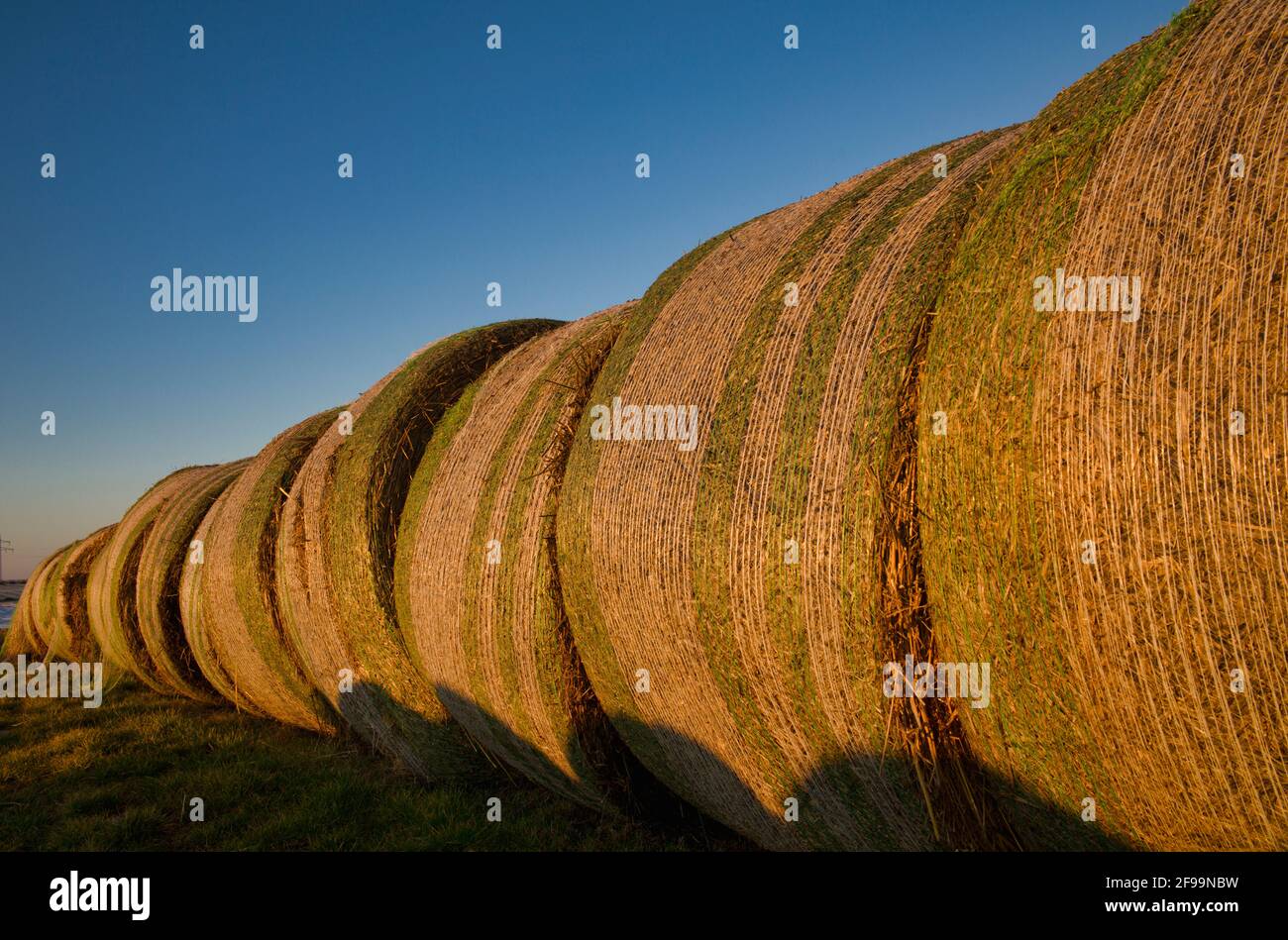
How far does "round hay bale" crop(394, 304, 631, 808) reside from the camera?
4145mm

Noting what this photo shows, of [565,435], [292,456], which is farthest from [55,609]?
[565,435]

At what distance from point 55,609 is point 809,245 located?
672 inches

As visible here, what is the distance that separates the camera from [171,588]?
929cm

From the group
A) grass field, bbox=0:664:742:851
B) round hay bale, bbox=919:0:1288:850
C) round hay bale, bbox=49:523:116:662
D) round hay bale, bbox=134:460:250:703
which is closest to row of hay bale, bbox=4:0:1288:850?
round hay bale, bbox=919:0:1288:850

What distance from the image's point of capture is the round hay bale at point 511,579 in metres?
4.14

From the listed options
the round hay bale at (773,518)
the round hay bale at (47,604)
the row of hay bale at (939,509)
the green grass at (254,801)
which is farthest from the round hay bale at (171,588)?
the round hay bale at (773,518)

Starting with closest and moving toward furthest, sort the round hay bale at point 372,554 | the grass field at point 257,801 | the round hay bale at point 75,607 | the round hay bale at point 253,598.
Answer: the grass field at point 257,801, the round hay bale at point 372,554, the round hay bale at point 253,598, the round hay bale at point 75,607

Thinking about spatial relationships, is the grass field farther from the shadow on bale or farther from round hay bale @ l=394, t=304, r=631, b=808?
round hay bale @ l=394, t=304, r=631, b=808

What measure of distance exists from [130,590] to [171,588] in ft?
6.20

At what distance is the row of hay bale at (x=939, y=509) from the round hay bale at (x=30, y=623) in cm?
1728

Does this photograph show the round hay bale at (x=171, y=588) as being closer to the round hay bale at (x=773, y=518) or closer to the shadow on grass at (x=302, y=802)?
the shadow on grass at (x=302, y=802)

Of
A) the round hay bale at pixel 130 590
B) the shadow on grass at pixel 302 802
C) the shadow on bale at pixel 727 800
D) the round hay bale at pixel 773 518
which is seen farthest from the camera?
the round hay bale at pixel 130 590
